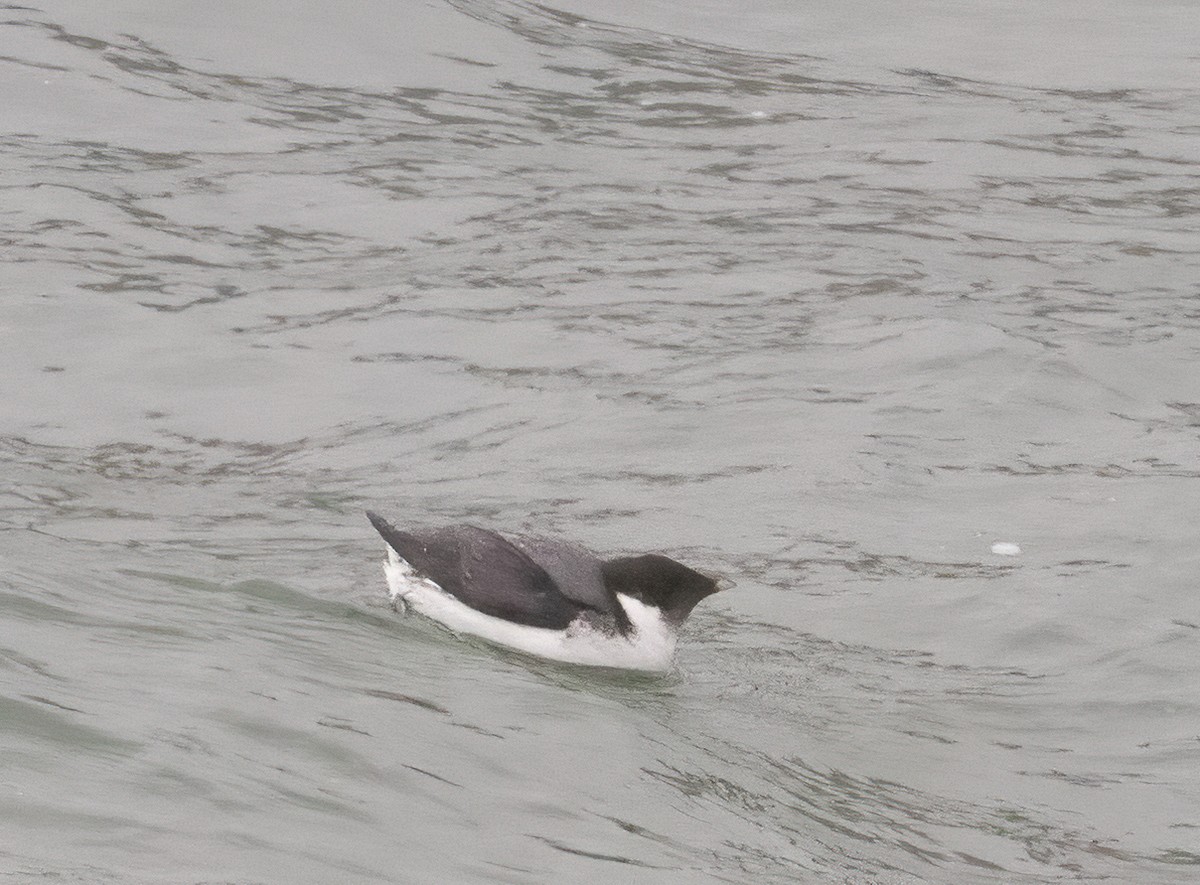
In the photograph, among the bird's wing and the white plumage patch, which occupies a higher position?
the bird's wing

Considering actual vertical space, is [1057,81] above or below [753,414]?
above

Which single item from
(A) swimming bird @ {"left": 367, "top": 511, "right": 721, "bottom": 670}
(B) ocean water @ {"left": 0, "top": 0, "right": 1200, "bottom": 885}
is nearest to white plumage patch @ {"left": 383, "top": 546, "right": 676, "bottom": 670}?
(A) swimming bird @ {"left": 367, "top": 511, "right": 721, "bottom": 670}

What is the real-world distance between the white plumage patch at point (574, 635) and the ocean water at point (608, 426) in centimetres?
15

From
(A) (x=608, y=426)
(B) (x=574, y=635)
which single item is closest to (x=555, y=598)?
(B) (x=574, y=635)

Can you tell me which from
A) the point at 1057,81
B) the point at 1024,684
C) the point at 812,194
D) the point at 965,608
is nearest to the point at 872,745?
the point at 1024,684

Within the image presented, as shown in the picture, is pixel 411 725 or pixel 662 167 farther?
pixel 662 167

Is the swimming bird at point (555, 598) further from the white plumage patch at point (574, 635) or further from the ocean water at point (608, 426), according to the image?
the ocean water at point (608, 426)

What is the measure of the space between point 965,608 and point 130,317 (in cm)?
507

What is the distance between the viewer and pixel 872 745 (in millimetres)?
7148

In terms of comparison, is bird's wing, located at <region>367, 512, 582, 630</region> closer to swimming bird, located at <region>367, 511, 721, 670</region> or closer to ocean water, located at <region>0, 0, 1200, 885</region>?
swimming bird, located at <region>367, 511, 721, 670</region>

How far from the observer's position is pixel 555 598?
7625 millimetres

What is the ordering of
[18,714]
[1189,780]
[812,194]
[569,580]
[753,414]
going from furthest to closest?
1. [812,194]
2. [753,414]
3. [569,580]
4. [1189,780]
5. [18,714]

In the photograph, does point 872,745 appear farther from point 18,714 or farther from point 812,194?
point 812,194

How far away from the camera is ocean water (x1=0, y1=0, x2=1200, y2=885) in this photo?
6066 millimetres
